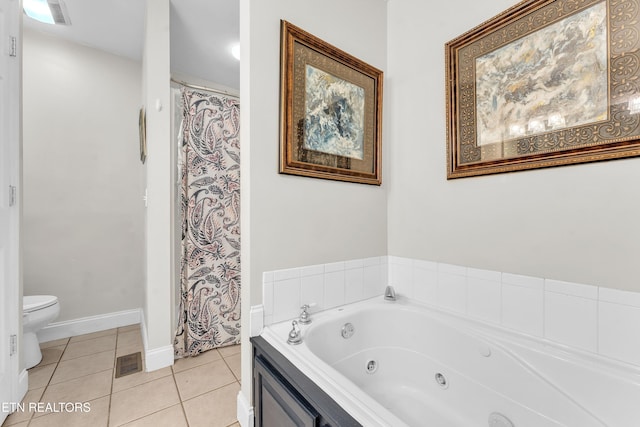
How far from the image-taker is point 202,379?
1.75 m

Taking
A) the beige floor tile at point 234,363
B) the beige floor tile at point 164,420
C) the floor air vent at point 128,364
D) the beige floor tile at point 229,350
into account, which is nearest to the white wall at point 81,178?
the floor air vent at point 128,364

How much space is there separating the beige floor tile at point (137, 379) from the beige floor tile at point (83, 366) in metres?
0.23

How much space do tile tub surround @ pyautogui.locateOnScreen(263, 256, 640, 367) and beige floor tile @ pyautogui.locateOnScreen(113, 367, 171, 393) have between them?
1.09m

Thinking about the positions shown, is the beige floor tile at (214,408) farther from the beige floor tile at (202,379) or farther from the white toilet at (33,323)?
the white toilet at (33,323)

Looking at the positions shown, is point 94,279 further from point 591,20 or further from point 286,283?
point 591,20

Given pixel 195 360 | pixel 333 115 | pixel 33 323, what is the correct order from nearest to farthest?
pixel 333 115 → pixel 33 323 → pixel 195 360

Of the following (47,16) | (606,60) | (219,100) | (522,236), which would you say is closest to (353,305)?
(522,236)

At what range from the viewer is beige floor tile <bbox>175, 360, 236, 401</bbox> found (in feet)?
5.35

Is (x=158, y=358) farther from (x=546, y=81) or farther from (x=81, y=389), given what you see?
(x=546, y=81)

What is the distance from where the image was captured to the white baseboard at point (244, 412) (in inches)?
51.3

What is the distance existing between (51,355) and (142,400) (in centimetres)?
114

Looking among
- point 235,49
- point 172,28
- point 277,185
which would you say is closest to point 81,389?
point 277,185

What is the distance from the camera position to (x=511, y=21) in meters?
1.26

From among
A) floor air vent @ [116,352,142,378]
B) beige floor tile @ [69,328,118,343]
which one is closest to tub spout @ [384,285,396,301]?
floor air vent @ [116,352,142,378]
